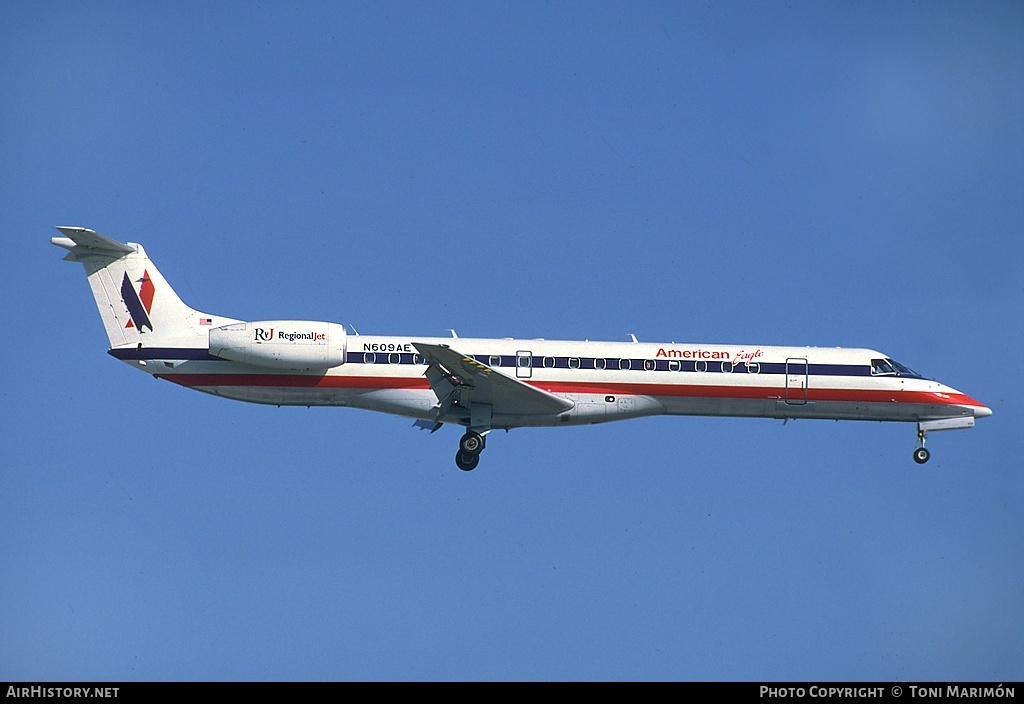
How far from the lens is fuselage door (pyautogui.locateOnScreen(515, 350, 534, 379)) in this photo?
31906 mm

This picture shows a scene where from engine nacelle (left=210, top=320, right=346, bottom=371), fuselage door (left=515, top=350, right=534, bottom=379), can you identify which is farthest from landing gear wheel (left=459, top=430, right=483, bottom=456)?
engine nacelle (left=210, top=320, right=346, bottom=371)

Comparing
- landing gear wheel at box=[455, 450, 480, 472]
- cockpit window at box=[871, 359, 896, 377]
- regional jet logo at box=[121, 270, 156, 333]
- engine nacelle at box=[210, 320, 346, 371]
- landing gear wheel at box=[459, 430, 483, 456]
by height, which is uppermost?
regional jet logo at box=[121, 270, 156, 333]

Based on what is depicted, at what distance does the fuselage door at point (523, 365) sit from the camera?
31906mm

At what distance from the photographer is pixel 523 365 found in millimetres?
31969

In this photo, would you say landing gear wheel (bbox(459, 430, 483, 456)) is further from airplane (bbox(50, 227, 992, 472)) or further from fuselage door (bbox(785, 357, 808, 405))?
fuselage door (bbox(785, 357, 808, 405))

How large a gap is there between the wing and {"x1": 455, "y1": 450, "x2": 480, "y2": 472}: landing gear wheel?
1234mm

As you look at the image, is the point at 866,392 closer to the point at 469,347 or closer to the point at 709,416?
the point at 709,416

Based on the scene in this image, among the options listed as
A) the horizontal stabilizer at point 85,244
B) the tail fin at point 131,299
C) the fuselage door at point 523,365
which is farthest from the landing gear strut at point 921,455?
the horizontal stabilizer at point 85,244

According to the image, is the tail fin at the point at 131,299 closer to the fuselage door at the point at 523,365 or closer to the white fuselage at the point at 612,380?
the white fuselage at the point at 612,380

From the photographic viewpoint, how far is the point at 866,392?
33062 mm

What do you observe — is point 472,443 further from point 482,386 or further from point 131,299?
point 131,299

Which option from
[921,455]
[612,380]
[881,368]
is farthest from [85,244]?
[921,455]

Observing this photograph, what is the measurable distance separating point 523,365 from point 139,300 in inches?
418
